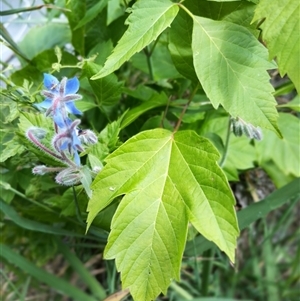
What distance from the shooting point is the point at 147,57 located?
28.3 inches

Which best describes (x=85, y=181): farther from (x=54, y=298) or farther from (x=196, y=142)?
(x=54, y=298)

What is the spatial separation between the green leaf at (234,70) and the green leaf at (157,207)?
51mm

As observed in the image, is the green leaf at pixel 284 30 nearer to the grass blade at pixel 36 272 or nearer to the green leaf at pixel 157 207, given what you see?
the green leaf at pixel 157 207

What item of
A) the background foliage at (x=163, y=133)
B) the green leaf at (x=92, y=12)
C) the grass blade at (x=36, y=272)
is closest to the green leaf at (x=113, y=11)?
the background foliage at (x=163, y=133)

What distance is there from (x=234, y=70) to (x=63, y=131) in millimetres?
176

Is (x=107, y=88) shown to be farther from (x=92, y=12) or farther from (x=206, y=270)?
(x=206, y=270)

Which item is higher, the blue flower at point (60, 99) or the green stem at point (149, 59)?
the blue flower at point (60, 99)

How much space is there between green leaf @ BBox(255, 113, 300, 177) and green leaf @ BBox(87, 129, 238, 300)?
272 millimetres

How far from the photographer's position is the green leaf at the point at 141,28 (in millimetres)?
470

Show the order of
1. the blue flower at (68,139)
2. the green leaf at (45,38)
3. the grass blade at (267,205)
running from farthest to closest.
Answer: the green leaf at (45,38) → the grass blade at (267,205) → the blue flower at (68,139)

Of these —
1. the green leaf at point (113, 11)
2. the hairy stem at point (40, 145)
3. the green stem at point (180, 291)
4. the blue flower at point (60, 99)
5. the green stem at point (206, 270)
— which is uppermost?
the blue flower at point (60, 99)

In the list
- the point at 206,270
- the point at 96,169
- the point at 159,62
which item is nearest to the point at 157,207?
the point at 96,169

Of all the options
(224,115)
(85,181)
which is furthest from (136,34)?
(224,115)

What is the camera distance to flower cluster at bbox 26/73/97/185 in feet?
1.54
